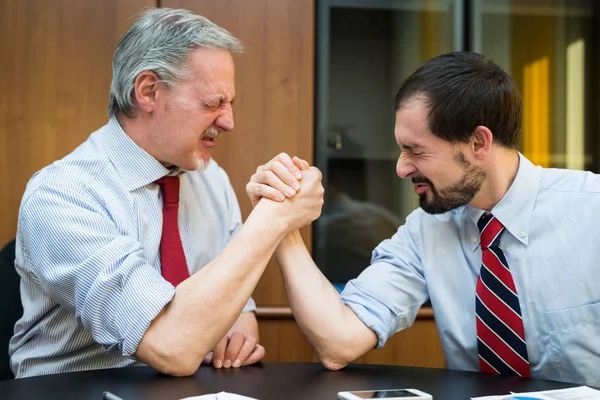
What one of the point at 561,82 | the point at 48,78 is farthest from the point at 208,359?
the point at 561,82

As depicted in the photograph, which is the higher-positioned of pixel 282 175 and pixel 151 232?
pixel 282 175

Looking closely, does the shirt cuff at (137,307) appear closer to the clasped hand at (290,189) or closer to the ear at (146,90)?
the clasped hand at (290,189)

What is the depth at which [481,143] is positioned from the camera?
1924 millimetres

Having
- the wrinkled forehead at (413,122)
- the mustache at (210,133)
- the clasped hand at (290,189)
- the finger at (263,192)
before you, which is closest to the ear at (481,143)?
the wrinkled forehead at (413,122)

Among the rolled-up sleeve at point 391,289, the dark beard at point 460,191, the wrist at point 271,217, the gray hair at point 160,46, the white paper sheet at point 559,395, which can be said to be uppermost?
the gray hair at point 160,46

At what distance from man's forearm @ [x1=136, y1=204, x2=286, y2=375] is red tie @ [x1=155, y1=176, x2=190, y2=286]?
347mm

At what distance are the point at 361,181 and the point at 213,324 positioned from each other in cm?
152

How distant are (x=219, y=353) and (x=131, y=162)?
2.07 ft

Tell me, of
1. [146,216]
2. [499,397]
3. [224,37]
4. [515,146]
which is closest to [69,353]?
[146,216]

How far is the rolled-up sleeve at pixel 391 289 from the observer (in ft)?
6.16

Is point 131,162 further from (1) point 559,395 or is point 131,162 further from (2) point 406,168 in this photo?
(1) point 559,395

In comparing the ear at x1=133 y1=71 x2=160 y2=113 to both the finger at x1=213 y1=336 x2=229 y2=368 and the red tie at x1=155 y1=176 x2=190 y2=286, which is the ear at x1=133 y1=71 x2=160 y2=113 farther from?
the finger at x1=213 y1=336 x2=229 y2=368

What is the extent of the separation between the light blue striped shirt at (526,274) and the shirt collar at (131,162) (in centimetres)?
66

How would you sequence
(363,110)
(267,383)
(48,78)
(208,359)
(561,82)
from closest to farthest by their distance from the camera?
(267,383), (208,359), (48,78), (363,110), (561,82)
